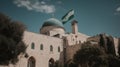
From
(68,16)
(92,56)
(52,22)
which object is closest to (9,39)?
(92,56)

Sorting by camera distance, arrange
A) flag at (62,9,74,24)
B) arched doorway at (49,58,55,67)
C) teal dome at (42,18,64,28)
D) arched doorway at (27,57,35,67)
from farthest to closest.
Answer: teal dome at (42,18,64,28)
flag at (62,9,74,24)
arched doorway at (49,58,55,67)
arched doorway at (27,57,35,67)

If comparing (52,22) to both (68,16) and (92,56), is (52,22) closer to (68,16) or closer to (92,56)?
(68,16)

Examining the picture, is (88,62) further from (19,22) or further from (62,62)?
(19,22)

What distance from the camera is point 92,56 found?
26891mm

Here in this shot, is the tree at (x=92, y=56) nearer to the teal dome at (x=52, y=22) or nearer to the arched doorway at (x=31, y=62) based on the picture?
the arched doorway at (x=31, y=62)

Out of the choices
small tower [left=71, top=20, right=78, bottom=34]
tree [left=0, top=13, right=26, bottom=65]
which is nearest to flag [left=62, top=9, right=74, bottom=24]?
small tower [left=71, top=20, right=78, bottom=34]

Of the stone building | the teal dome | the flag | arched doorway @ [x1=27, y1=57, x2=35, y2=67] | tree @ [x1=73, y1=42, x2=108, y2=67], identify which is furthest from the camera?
the teal dome

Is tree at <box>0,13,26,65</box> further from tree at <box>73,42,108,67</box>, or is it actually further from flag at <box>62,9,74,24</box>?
flag at <box>62,9,74,24</box>

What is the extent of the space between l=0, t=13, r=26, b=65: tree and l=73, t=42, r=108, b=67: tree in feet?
30.5

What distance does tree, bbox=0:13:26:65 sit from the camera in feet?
71.8

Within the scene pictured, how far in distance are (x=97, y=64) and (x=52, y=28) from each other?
14.5 meters

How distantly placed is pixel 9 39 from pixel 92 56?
12177mm

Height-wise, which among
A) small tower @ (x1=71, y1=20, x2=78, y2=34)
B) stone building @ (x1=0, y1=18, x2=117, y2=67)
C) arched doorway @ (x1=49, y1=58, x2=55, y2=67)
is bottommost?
arched doorway @ (x1=49, y1=58, x2=55, y2=67)

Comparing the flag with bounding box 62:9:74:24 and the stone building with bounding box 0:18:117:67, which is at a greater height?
the flag with bounding box 62:9:74:24
